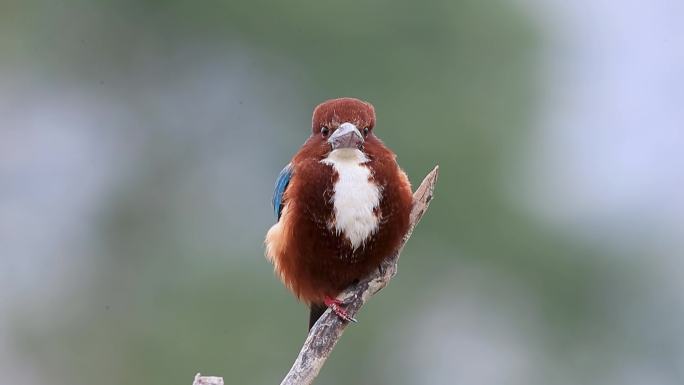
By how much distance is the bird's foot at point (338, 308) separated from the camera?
636 centimetres

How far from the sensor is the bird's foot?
20.9ft

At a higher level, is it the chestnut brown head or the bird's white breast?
the chestnut brown head

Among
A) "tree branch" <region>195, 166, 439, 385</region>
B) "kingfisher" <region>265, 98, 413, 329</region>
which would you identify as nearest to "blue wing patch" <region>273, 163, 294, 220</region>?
"kingfisher" <region>265, 98, 413, 329</region>

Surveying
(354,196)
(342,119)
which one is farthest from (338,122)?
(354,196)

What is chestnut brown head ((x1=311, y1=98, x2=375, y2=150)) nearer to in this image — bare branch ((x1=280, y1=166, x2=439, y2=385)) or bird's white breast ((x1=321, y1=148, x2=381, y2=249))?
bird's white breast ((x1=321, y1=148, x2=381, y2=249))

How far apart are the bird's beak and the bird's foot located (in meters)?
0.67

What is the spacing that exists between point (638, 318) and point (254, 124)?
4687 millimetres

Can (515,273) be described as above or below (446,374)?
above

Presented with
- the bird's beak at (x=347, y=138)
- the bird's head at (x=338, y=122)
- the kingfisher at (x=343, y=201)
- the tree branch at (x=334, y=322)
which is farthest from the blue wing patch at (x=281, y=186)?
the tree branch at (x=334, y=322)

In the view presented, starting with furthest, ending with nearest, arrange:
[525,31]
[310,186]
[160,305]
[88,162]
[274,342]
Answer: [88,162]
[525,31]
[160,305]
[274,342]
[310,186]

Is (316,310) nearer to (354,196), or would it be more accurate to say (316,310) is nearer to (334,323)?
(334,323)

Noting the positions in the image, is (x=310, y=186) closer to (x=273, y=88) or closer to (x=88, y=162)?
(x=273, y=88)

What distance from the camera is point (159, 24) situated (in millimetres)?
18453

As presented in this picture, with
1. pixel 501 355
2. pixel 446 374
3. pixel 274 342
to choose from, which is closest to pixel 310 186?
pixel 274 342
